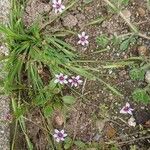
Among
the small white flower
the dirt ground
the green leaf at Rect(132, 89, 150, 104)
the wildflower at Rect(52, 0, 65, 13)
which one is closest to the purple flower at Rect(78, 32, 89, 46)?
the dirt ground

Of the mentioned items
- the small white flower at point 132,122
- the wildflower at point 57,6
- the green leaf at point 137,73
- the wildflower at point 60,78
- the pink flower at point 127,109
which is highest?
the wildflower at point 57,6

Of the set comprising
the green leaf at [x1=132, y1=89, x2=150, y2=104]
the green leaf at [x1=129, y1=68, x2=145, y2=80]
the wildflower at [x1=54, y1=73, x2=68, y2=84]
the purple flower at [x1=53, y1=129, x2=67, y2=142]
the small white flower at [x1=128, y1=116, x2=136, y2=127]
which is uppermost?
the green leaf at [x1=129, y1=68, x2=145, y2=80]

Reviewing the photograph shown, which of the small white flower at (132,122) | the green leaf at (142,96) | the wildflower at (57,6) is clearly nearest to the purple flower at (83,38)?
the wildflower at (57,6)

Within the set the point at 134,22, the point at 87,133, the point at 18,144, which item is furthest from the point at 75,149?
the point at 134,22

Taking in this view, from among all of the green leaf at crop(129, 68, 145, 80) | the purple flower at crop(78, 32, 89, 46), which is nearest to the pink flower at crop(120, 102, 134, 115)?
the green leaf at crop(129, 68, 145, 80)

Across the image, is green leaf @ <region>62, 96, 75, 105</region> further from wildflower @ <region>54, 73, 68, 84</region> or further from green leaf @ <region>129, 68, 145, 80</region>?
green leaf @ <region>129, 68, 145, 80</region>

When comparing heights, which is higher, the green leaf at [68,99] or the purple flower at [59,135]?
the green leaf at [68,99]

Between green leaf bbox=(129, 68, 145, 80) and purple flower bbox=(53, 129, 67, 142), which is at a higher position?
green leaf bbox=(129, 68, 145, 80)

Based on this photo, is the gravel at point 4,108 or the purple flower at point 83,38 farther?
the purple flower at point 83,38

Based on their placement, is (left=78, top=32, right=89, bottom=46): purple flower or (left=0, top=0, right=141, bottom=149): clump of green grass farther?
(left=78, top=32, right=89, bottom=46): purple flower

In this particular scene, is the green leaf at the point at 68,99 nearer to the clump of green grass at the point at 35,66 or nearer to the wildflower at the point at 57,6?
the clump of green grass at the point at 35,66
